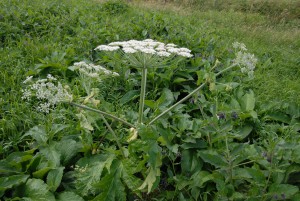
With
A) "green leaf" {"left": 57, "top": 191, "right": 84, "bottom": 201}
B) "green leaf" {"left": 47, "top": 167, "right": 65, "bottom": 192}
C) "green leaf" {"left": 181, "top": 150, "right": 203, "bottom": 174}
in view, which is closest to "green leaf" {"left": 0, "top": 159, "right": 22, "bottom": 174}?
"green leaf" {"left": 47, "top": 167, "right": 65, "bottom": 192}

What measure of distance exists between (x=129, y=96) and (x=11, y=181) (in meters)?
1.70

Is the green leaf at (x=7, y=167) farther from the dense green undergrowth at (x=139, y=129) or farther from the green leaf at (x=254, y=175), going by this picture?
the green leaf at (x=254, y=175)

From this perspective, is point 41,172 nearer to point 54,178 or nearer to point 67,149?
point 54,178

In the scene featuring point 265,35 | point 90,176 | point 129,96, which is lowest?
point 265,35

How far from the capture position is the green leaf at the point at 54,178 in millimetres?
2227

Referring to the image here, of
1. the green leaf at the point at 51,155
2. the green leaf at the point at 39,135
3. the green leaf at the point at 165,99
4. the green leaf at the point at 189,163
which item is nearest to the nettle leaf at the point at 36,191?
the green leaf at the point at 51,155

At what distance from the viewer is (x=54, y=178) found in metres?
2.29

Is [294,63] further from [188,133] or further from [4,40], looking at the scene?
[4,40]

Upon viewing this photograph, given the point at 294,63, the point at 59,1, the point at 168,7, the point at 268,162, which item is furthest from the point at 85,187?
the point at 168,7

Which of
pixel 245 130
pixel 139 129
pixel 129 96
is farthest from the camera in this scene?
pixel 129 96

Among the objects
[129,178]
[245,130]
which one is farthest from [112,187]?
[245,130]

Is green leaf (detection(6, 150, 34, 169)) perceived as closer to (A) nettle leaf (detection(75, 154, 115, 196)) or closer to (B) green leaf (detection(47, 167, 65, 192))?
(B) green leaf (detection(47, 167, 65, 192))

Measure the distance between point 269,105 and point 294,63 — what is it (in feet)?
9.39

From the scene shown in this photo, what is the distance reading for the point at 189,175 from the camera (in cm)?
238
